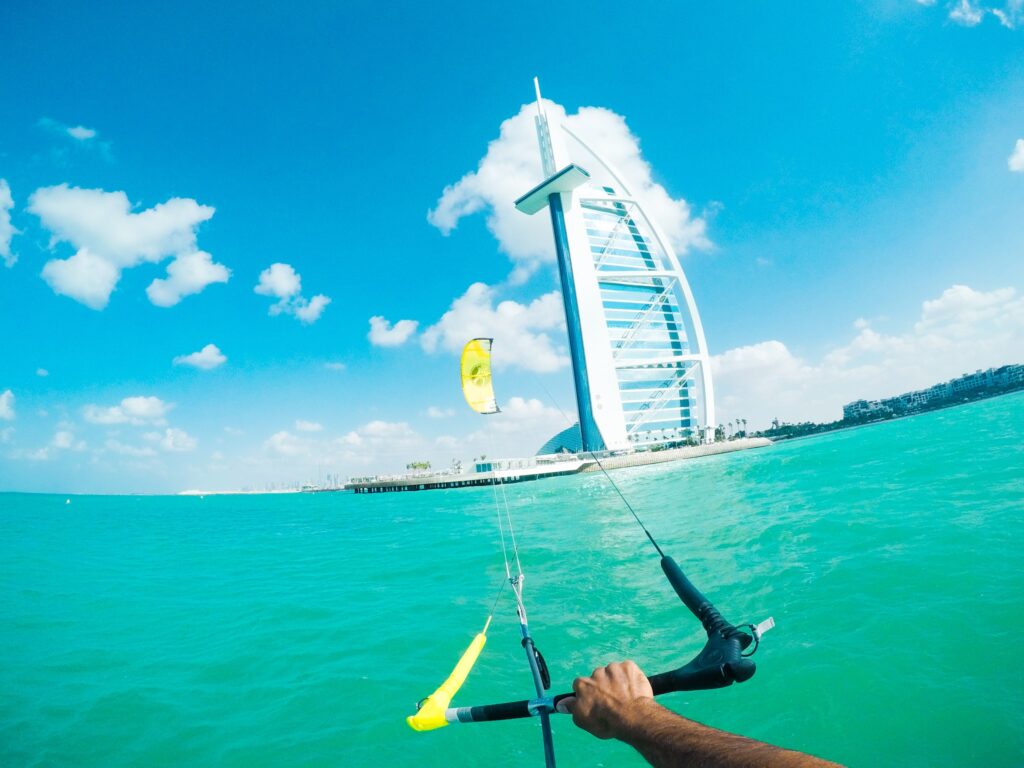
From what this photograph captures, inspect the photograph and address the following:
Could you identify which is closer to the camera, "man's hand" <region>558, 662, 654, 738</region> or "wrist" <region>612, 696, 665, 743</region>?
"wrist" <region>612, 696, 665, 743</region>

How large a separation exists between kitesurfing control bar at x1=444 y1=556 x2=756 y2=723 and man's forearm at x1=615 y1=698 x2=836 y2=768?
24cm

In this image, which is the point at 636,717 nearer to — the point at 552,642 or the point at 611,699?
the point at 611,699

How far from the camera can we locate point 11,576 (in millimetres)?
19031

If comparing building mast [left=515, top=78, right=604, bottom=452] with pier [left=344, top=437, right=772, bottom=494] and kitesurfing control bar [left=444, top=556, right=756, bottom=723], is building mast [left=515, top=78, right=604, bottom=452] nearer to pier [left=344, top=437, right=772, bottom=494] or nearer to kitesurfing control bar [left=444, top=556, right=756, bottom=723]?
pier [left=344, top=437, right=772, bottom=494]

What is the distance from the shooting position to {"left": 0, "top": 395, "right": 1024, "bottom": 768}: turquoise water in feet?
18.4

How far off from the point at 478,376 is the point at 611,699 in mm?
10764

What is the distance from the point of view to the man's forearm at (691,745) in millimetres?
1682

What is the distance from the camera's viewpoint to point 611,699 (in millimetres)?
2637

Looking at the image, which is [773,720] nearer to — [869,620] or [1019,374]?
[869,620]

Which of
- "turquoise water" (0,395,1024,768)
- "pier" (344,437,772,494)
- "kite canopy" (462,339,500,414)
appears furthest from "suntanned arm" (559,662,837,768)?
"pier" (344,437,772,494)

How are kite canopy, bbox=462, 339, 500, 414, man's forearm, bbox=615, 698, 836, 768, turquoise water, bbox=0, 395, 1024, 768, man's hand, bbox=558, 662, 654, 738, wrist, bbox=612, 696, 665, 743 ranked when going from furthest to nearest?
kite canopy, bbox=462, 339, 500, 414
turquoise water, bbox=0, 395, 1024, 768
man's hand, bbox=558, 662, 654, 738
wrist, bbox=612, 696, 665, 743
man's forearm, bbox=615, 698, 836, 768

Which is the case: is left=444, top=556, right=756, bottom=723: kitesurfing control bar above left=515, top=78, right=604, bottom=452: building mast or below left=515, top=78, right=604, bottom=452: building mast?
below

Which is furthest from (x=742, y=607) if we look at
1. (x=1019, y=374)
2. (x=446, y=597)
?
(x=1019, y=374)

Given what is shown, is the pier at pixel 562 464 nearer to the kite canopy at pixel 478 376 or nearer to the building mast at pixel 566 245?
the building mast at pixel 566 245
